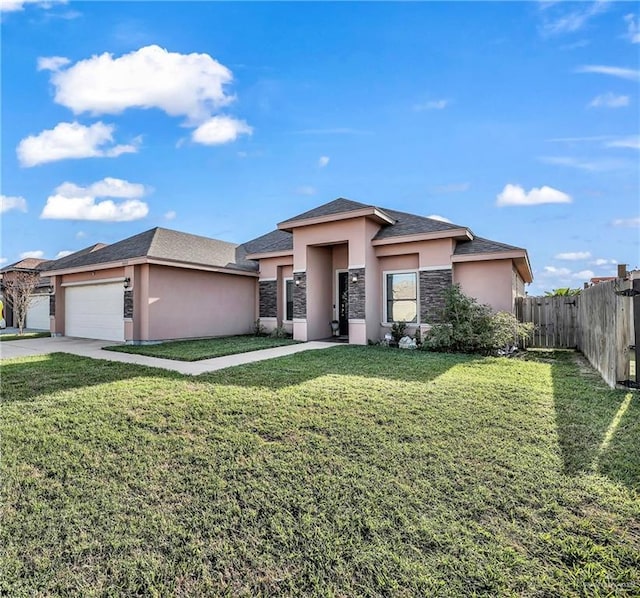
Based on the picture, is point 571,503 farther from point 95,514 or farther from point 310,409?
point 95,514

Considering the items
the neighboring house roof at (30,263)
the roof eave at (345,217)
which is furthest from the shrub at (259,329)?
the neighboring house roof at (30,263)

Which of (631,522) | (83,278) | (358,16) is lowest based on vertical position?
(631,522)

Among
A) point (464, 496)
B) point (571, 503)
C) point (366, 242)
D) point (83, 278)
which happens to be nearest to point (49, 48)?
point (83, 278)

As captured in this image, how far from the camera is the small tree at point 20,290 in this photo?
2002cm

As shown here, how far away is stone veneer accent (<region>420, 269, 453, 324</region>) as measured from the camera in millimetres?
12672

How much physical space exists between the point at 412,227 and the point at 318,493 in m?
11.4

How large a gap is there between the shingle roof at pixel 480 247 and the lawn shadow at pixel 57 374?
9.95 meters

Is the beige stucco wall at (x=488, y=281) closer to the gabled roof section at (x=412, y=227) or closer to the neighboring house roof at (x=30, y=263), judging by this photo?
the gabled roof section at (x=412, y=227)

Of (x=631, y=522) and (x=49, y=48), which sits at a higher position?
(x=49, y=48)

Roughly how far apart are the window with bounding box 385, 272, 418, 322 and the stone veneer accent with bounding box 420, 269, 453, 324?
0.32 metres

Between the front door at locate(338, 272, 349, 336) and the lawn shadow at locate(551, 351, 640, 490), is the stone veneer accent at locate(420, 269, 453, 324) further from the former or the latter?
the lawn shadow at locate(551, 351, 640, 490)

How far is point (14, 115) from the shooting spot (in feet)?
34.6

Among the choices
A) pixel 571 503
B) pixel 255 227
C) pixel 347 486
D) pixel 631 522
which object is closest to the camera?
pixel 631 522

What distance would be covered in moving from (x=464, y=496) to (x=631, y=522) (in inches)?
50.3
